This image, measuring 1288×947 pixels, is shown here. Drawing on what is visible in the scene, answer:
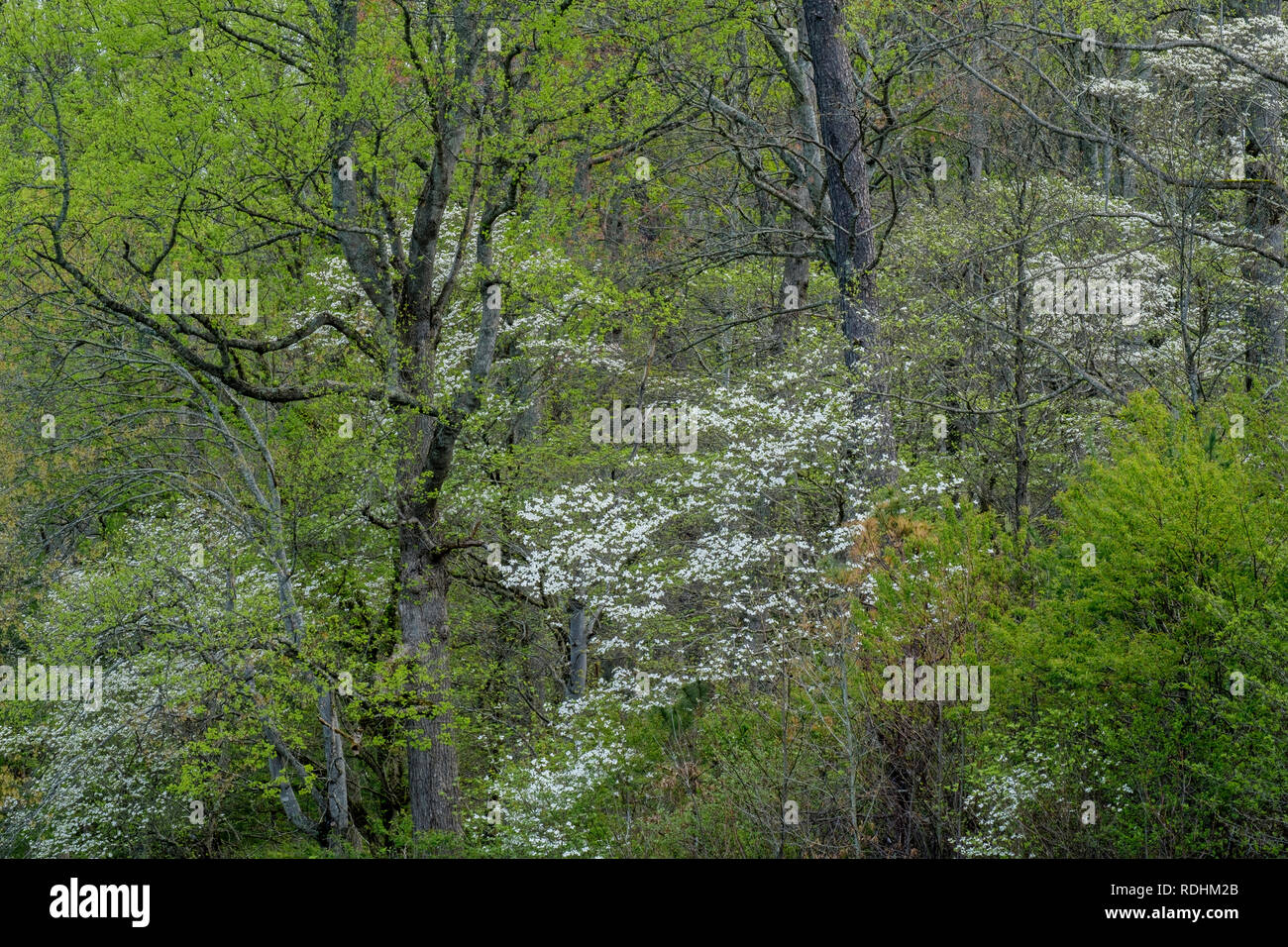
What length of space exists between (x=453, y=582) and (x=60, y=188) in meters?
8.21

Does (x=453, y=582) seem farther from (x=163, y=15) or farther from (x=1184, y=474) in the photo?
(x=1184, y=474)

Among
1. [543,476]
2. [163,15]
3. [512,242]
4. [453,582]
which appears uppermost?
[163,15]

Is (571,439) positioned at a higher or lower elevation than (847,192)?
lower

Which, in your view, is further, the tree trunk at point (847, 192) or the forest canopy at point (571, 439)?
the tree trunk at point (847, 192)

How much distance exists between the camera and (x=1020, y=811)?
6738mm

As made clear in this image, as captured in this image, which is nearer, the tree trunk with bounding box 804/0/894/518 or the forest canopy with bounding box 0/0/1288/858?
the forest canopy with bounding box 0/0/1288/858

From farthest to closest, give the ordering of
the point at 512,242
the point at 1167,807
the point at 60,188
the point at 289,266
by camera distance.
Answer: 1. the point at 289,266
2. the point at 512,242
3. the point at 60,188
4. the point at 1167,807

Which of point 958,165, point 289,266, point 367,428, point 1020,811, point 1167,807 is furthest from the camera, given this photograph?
point 958,165

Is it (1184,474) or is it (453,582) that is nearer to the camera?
(1184,474)

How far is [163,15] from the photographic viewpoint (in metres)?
12.0

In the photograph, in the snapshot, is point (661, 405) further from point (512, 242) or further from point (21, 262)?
point (21, 262)

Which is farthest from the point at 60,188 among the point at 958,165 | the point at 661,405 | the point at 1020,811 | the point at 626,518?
the point at 958,165

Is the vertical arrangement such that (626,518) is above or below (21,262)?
below

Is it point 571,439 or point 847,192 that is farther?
point 571,439
